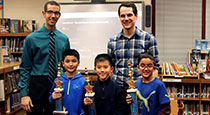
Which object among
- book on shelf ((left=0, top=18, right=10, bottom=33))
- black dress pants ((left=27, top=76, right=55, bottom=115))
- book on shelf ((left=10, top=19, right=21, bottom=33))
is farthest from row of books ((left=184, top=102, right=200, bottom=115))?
book on shelf ((left=0, top=18, right=10, bottom=33))

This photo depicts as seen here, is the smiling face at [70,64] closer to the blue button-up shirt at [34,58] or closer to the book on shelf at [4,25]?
the blue button-up shirt at [34,58]

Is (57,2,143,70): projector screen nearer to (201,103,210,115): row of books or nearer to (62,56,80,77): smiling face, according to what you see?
(201,103,210,115): row of books

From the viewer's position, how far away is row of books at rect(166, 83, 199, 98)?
14.0 ft

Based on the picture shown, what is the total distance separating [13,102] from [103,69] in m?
2.71

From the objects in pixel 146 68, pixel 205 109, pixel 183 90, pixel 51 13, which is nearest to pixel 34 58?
pixel 51 13

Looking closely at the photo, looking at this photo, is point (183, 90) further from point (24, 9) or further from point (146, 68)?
point (24, 9)

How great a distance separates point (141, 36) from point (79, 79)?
718 mm

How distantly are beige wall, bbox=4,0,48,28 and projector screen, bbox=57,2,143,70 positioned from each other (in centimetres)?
226

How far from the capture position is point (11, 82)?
4.14 metres

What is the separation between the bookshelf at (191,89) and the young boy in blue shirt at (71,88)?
2.38m

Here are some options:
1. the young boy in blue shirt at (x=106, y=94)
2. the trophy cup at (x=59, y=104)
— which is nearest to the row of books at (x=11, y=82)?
the trophy cup at (x=59, y=104)

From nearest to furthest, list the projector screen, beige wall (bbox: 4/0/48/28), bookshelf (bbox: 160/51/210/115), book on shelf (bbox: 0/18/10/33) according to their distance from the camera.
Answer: bookshelf (bbox: 160/51/210/115) → the projector screen → book on shelf (bbox: 0/18/10/33) → beige wall (bbox: 4/0/48/28)

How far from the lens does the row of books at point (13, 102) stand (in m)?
4.06

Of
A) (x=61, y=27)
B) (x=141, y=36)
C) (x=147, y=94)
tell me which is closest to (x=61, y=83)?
(x=147, y=94)
